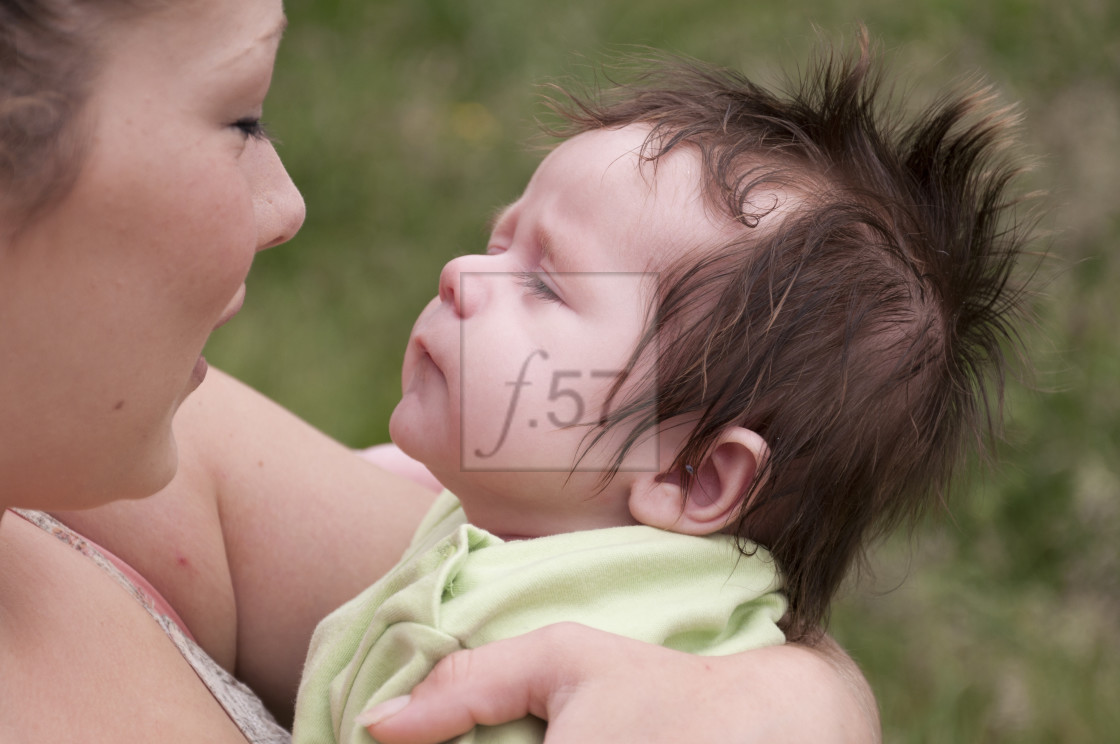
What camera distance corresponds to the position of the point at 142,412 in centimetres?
111

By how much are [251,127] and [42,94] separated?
0.76 ft

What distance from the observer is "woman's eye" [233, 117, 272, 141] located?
3.59 ft

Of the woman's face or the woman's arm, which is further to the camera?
the woman's arm

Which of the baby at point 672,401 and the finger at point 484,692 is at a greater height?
the baby at point 672,401

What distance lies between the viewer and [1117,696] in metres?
2.42

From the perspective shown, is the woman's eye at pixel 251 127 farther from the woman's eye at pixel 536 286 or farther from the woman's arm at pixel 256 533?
the woman's arm at pixel 256 533

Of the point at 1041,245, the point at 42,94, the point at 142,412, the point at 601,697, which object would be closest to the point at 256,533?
the point at 142,412

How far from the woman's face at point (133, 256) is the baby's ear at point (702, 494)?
0.54m

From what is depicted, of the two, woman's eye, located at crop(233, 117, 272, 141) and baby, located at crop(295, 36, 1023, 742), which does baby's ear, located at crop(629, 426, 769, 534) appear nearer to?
baby, located at crop(295, 36, 1023, 742)

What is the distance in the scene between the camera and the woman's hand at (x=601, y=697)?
1.14 m

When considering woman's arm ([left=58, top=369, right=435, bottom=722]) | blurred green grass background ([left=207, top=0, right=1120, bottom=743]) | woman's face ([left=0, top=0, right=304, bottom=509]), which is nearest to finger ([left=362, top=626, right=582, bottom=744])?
woman's face ([left=0, top=0, right=304, bottom=509])

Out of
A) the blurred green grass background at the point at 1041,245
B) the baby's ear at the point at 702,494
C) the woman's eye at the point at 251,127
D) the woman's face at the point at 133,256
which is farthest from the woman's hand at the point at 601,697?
the blurred green grass background at the point at 1041,245

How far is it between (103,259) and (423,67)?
328 cm

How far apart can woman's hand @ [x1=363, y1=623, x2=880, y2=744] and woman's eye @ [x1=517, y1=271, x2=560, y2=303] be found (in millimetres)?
422
